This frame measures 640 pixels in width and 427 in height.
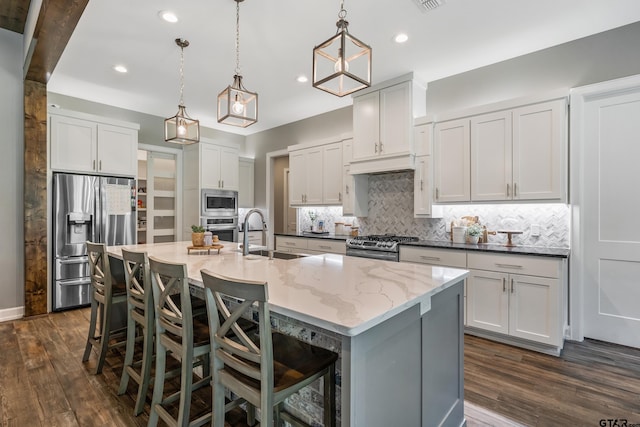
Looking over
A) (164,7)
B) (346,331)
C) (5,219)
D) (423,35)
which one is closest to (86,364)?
(5,219)

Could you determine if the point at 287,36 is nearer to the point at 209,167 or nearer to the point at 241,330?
the point at 241,330

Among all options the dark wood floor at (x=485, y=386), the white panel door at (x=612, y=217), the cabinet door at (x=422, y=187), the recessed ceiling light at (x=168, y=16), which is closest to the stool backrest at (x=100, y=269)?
the dark wood floor at (x=485, y=386)

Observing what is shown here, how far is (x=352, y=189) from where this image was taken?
4617 millimetres

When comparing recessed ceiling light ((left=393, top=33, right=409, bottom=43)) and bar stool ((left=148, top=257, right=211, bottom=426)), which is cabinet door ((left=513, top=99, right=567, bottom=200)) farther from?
bar stool ((left=148, top=257, right=211, bottom=426))

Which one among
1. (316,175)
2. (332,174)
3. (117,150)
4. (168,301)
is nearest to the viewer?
(168,301)

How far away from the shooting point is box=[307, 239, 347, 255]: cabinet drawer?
14.7 feet

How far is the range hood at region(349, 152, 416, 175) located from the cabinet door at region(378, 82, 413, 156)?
0.22ft

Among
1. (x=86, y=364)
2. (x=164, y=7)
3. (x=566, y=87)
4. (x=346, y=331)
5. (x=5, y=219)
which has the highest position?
(x=164, y=7)

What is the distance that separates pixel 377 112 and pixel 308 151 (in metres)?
1.50

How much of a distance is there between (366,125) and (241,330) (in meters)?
3.51

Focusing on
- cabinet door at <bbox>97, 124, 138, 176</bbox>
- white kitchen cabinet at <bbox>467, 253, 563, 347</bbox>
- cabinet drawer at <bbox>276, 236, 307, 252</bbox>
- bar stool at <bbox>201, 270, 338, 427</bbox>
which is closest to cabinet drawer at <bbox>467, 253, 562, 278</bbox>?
white kitchen cabinet at <bbox>467, 253, 563, 347</bbox>

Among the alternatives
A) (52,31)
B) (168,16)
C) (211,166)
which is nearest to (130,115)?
(211,166)

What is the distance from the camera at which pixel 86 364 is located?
2652 mm

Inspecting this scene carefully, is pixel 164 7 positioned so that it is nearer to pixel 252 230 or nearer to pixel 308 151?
pixel 308 151
